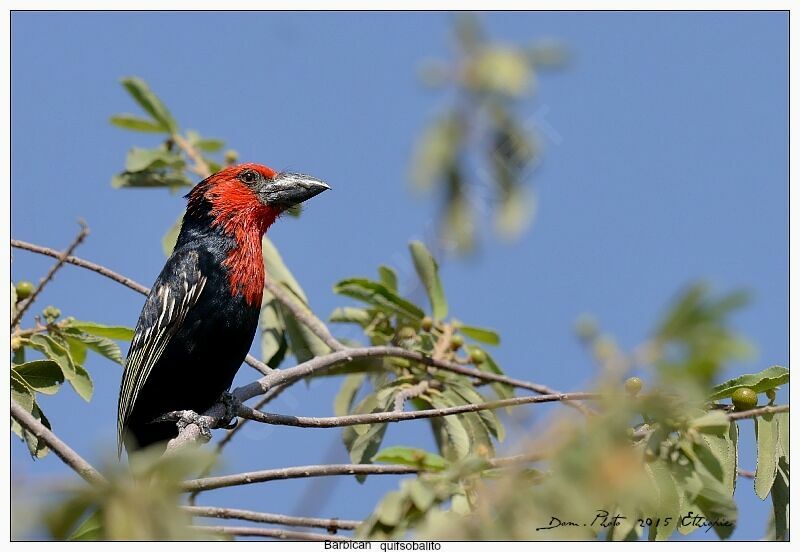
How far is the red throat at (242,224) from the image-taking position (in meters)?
4.58

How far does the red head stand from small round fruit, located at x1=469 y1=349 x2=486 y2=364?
117 centimetres

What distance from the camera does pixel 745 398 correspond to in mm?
2982

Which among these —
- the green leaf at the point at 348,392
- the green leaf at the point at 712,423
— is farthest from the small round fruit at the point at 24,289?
the green leaf at the point at 712,423

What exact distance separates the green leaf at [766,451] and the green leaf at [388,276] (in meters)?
2.34

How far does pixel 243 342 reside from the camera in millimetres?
4473

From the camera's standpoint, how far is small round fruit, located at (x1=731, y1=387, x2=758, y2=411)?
2.98 m

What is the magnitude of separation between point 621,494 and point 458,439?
267 centimetres

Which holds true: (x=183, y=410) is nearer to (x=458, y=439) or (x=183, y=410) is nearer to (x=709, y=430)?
(x=458, y=439)

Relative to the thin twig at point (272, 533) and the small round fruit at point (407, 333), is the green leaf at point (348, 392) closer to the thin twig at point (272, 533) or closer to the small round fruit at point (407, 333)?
the small round fruit at point (407, 333)

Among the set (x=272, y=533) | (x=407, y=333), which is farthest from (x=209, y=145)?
(x=272, y=533)

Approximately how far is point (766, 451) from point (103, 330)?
288 centimetres

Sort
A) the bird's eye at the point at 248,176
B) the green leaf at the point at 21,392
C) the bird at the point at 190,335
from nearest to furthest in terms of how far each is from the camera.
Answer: the green leaf at the point at 21,392 < the bird at the point at 190,335 < the bird's eye at the point at 248,176

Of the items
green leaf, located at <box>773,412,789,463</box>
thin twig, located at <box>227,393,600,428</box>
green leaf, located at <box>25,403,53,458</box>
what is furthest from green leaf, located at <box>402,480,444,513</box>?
green leaf, located at <box>25,403,53,458</box>
